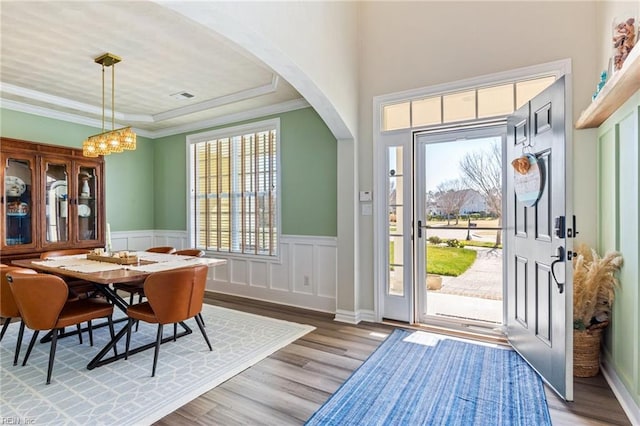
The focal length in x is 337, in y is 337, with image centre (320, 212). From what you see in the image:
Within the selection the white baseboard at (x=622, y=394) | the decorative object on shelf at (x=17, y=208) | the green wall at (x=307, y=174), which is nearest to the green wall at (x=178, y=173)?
the green wall at (x=307, y=174)

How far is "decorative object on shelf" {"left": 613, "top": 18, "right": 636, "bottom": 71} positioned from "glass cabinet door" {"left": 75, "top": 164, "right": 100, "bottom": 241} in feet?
18.7

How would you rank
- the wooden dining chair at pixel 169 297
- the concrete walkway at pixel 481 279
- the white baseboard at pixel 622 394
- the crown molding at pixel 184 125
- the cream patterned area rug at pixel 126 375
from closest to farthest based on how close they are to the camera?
1. the white baseboard at pixel 622 394
2. the cream patterned area rug at pixel 126 375
3. the wooden dining chair at pixel 169 297
4. the concrete walkway at pixel 481 279
5. the crown molding at pixel 184 125

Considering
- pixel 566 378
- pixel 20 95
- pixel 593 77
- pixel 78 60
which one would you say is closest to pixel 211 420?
pixel 566 378

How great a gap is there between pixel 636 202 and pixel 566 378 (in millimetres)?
1201

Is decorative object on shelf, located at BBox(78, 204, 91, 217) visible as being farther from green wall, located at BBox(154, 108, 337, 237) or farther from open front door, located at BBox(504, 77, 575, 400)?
open front door, located at BBox(504, 77, 575, 400)

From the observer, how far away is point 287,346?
315cm

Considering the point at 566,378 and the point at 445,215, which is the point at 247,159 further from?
the point at 566,378

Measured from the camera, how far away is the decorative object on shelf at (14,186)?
3955mm

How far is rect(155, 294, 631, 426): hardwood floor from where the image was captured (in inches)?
81.3

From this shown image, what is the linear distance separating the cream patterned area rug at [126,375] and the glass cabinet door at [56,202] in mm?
1177

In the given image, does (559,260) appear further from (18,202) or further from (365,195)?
(18,202)

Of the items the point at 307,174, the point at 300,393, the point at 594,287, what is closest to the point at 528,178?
the point at 594,287

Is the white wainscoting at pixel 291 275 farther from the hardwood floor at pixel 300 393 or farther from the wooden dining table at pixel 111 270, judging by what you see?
the wooden dining table at pixel 111 270

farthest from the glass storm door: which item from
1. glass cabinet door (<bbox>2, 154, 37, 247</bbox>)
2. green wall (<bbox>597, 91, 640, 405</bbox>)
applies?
glass cabinet door (<bbox>2, 154, 37, 247</bbox>)
